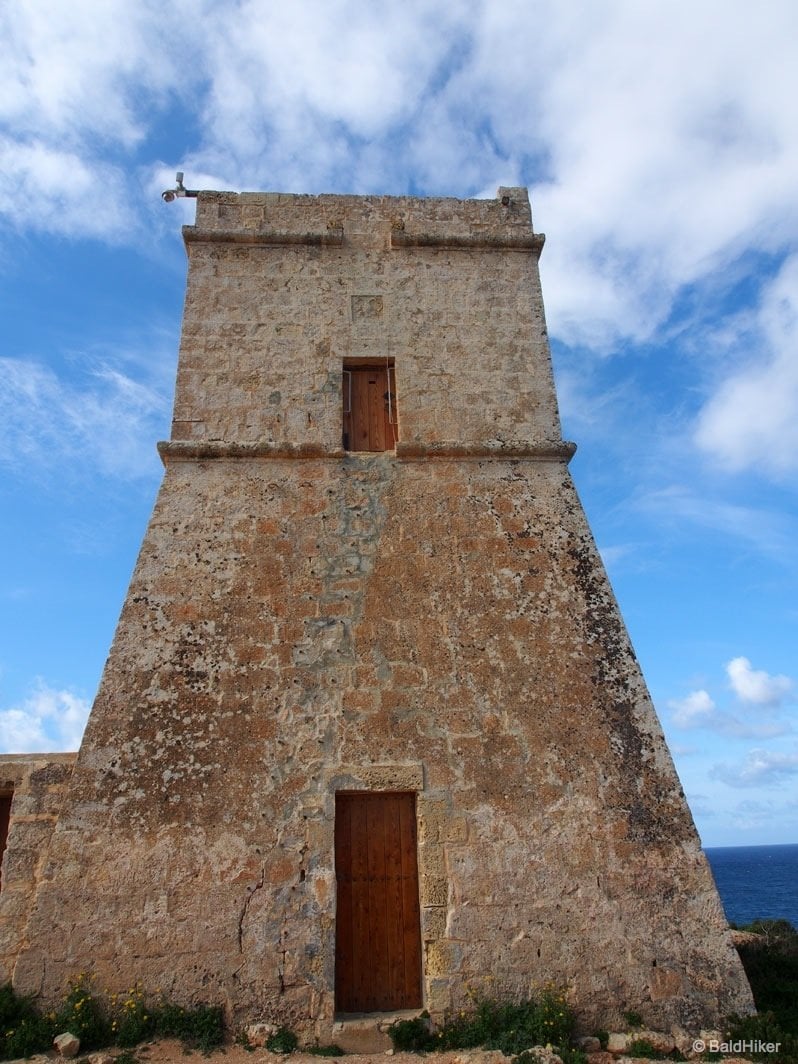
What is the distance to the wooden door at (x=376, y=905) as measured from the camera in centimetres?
500

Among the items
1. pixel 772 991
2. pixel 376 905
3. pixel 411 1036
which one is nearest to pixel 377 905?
pixel 376 905

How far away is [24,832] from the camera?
16.9 ft

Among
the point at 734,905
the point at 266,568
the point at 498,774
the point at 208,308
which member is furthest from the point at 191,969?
the point at 734,905

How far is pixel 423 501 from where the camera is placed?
6379mm

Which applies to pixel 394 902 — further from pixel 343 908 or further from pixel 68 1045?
pixel 68 1045

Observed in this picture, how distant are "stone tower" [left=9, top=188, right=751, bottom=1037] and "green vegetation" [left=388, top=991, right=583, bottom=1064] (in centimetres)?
11

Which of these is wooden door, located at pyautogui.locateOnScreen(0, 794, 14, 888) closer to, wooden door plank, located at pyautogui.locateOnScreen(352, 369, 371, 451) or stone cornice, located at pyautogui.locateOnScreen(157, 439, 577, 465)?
stone cornice, located at pyautogui.locateOnScreen(157, 439, 577, 465)

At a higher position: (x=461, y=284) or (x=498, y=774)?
(x=461, y=284)

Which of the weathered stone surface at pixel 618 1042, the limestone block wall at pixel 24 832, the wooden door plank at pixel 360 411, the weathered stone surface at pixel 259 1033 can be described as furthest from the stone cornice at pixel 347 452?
the weathered stone surface at pixel 618 1042

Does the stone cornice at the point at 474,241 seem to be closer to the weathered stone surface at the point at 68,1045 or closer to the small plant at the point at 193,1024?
the small plant at the point at 193,1024

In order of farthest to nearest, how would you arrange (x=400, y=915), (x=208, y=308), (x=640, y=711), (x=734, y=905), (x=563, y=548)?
(x=734, y=905) → (x=208, y=308) → (x=563, y=548) → (x=640, y=711) → (x=400, y=915)

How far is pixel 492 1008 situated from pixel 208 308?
6.19 metres

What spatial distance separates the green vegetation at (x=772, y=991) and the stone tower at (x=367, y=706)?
21 centimetres

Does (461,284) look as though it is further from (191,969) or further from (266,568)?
(191,969)
